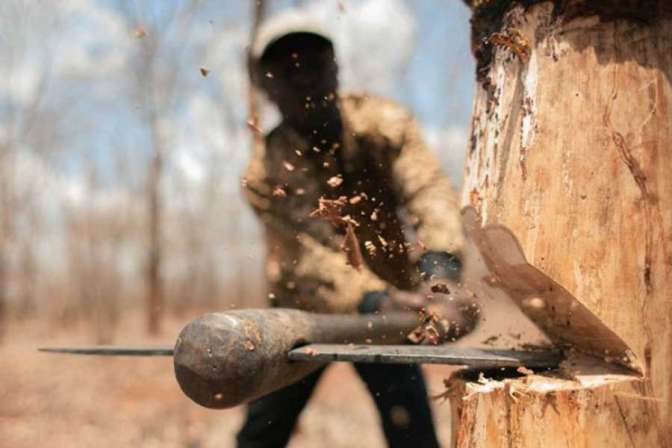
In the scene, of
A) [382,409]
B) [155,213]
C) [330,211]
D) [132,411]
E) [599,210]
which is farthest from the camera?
[155,213]

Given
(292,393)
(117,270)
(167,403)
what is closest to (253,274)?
(117,270)

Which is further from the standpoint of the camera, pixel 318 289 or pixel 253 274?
pixel 253 274

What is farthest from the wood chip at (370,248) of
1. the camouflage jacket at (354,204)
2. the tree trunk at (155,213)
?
the tree trunk at (155,213)

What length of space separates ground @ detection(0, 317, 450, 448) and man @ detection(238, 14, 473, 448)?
9.88 ft

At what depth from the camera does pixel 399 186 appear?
2502 millimetres

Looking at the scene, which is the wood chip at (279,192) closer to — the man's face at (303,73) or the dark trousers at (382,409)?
the man's face at (303,73)

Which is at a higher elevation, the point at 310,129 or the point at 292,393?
the point at 310,129

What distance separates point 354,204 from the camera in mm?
2520

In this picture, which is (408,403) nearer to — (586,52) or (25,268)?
(586,52)

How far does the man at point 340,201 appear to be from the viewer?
7.95 feet

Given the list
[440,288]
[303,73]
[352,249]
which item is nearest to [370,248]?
[352,249]

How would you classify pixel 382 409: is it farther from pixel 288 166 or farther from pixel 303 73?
pixel 303 73

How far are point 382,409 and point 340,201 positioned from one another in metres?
0.79

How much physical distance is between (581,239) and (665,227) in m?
0.18
